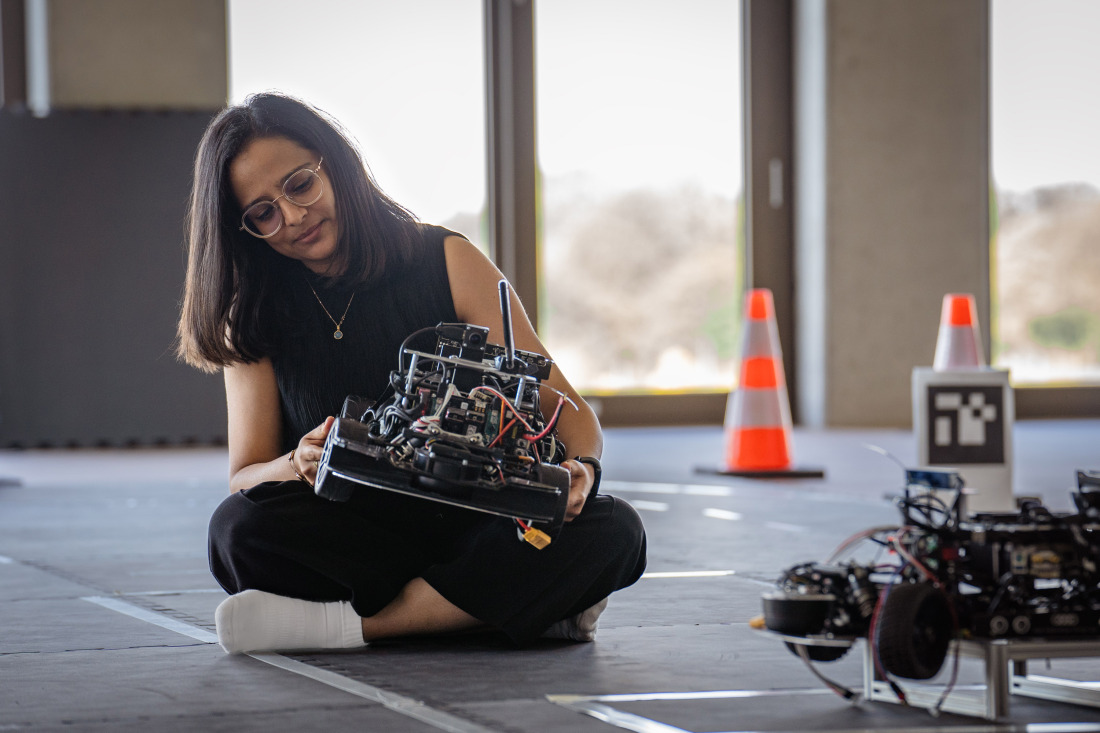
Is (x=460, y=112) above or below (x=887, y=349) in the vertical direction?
above

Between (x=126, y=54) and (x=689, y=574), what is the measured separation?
4.84m

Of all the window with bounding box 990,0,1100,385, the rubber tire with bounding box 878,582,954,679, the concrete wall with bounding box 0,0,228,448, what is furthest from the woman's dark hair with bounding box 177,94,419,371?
the window with bounding box 990,0,1100,385

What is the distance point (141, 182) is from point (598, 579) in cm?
510

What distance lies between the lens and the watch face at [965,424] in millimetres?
3938

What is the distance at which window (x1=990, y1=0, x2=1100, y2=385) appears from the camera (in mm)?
7824

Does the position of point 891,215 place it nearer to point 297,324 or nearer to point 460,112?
point 460,112

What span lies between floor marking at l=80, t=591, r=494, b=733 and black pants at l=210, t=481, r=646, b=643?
14 cm

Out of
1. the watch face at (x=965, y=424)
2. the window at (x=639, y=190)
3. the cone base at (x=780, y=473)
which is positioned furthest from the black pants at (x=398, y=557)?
the window at (x=639, y=190)

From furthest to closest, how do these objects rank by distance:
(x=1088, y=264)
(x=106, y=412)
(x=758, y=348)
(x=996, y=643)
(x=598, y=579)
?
(x=1088, y=264)
(x=106, y=412)
(x=758, y=348)
(x=598, y=579)
(x=996, y=643)

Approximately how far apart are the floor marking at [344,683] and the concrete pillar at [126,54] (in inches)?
184

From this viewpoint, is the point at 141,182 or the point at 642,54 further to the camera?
the point at 642,54

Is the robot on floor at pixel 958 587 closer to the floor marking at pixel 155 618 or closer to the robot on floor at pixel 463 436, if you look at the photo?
the robot on floor at pixel 463 436

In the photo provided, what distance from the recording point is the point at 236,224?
232cm

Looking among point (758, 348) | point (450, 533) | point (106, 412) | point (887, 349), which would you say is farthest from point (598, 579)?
point (887, 349)
